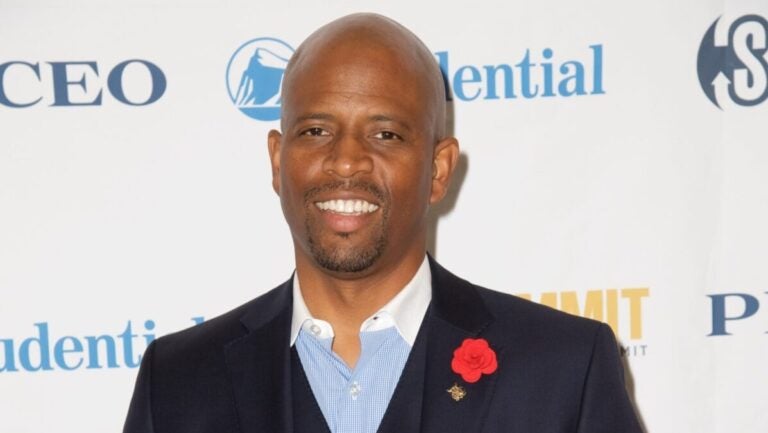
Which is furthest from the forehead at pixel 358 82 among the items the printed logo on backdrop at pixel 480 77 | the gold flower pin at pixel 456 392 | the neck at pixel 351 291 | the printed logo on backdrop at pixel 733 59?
the printed logo on backdrop at pixel 733 59

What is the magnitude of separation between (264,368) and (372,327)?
22 centimetres

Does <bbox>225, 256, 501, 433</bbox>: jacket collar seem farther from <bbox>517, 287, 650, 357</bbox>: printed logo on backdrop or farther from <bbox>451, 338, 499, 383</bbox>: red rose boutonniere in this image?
<bbox>517, 287, 650, 357</bbox>: printed logo on backdrop

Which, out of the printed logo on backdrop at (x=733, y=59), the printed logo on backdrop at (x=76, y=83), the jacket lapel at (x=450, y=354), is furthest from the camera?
the printed logo on backdrop at (x=733, y=59)

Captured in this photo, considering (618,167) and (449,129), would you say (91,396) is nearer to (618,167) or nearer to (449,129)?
(449,129)

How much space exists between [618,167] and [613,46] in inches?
12.8

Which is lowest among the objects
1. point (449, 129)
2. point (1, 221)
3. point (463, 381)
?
point (463, 381)

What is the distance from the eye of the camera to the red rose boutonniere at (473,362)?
1.73 metres

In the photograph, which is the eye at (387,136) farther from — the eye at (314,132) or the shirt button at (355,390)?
the shirt button at (355,390)

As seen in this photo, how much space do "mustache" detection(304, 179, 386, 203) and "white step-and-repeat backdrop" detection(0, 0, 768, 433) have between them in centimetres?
74

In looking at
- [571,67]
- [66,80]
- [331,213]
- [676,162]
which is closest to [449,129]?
[571,67]

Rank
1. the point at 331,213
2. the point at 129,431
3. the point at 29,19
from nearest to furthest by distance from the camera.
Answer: the point at 331,213
the point at 129,431
the point at 29,19

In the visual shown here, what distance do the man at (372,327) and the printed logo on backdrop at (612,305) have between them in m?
0.64

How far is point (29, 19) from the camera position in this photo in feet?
7.79

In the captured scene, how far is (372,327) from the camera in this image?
1.82 meters
